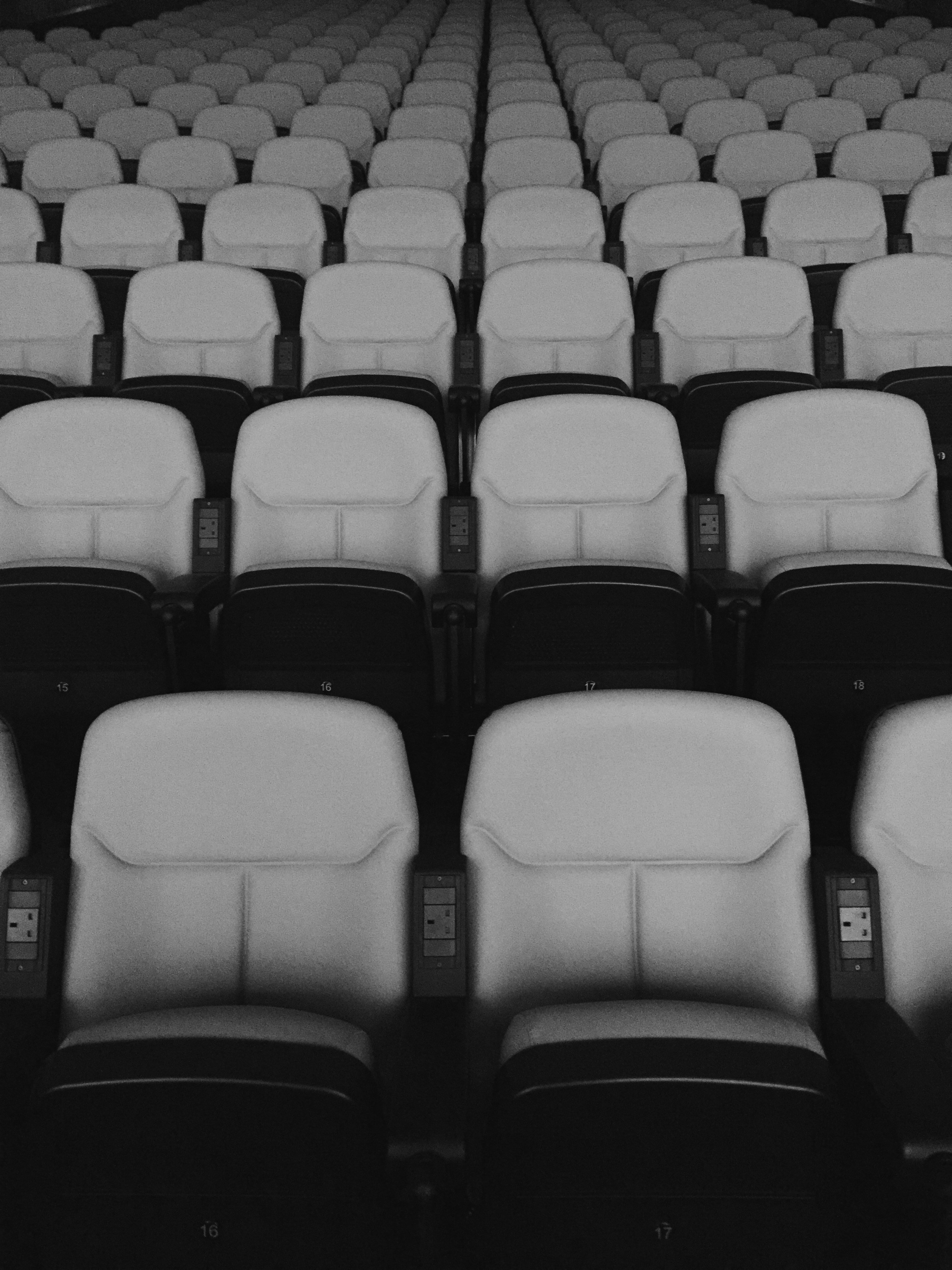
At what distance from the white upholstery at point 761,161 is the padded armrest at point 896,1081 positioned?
11.7 ft

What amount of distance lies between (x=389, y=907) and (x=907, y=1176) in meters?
0.52

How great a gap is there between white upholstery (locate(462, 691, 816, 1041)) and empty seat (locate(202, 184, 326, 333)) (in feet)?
8.43

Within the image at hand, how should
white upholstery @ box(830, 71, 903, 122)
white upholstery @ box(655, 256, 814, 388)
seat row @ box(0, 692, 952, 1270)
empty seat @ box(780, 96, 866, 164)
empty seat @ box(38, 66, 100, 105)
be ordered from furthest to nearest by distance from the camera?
empty seat @ box(38, 66, 100, 105), white upholstery @ box(830, 71, 903, 122), empty seat @ box(780, 96, 866, 164), white upholstery @ box(655, 256, 814, 388), seat row @ box(0, 692, 952, 1270)

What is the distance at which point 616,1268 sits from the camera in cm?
95

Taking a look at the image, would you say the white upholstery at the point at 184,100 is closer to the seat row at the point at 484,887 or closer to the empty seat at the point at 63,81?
the empty seat at the point at 63,81

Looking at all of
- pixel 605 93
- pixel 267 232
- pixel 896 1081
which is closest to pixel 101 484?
pixel 896 1081

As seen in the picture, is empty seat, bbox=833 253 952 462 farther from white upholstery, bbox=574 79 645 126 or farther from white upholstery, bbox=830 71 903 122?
white upholstery, bbox=830 71 903 122

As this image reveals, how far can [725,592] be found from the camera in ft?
5.65

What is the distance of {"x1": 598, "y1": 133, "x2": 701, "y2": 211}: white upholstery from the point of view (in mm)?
4023

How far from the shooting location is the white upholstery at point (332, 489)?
1.96m

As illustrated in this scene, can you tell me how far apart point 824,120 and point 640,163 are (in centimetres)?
122

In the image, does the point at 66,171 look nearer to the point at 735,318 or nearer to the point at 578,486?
the point at 735,318

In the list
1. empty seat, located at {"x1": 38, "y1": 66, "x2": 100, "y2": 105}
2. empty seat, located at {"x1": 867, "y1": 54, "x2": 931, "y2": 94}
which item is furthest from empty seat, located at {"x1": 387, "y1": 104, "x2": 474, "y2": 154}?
empty seat, located at {"x1": 38, "y1": 66, "x2": 100, "y2": 105}

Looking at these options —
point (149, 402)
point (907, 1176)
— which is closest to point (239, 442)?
point (149, 402)
